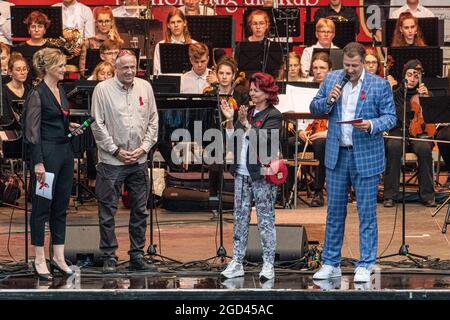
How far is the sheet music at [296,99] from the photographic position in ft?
40.0

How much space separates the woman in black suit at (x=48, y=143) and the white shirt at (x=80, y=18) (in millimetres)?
6504

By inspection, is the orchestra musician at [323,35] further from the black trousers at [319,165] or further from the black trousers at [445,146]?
the black trousers at [445,146]

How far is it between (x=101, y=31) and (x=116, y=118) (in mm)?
5772

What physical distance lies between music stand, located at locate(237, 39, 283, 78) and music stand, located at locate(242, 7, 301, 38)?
316mm

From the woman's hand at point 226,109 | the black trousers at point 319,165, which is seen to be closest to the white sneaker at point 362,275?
the woman's hand at point 226,109

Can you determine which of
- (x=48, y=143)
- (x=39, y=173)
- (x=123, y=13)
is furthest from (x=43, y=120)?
(x=123, y=13)

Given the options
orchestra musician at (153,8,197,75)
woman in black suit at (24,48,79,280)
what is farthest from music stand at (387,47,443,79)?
woman in black suit at (24,48,79,280)

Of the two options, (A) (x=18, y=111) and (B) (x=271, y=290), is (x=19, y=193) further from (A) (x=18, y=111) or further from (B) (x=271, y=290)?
(B) (x=271, y=290)

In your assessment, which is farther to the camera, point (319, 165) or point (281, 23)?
point (281, 23)

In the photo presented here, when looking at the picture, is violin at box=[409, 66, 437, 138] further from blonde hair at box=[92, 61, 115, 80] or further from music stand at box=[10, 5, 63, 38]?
music stand at box=[10, 5, 63, 38]

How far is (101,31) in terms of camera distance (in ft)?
51.0

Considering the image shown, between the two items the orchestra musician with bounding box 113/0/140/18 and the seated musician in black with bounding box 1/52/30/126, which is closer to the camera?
the seated musician in black with bounding box 1/52/30/126

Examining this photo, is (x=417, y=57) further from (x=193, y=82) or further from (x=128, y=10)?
(x=128, y=10)

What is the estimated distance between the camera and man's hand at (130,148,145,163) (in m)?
9.98
